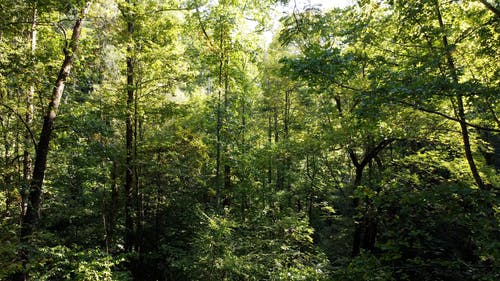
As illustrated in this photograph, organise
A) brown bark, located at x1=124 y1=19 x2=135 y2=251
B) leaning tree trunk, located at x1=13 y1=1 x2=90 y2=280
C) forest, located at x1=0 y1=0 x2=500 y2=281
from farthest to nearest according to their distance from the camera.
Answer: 1. brown bark, located at x1=124 y1=19 x2=135 y2=251
2. leaning tree trunk, located at x1=13 y1=1 x2=90 y2=280
3. forest, located at x1=0 y1=0 x2=500 y2=281

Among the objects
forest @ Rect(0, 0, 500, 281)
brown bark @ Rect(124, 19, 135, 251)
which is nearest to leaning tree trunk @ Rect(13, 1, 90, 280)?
forest @ Rect(0, 0, 500, 281)

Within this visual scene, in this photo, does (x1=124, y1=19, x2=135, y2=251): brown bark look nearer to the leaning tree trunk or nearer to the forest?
the forest

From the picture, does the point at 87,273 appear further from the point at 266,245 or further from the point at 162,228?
the point at 162,228

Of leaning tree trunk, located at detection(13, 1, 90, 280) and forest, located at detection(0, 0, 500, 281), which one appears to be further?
leaning tree trunk, located at detection(13, 1, 90, 280)

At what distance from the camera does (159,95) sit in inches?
397

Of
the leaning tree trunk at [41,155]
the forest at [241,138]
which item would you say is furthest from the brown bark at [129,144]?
the leaning tree trunk at [41,155]

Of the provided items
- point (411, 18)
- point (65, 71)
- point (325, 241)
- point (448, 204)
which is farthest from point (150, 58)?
point (325, 241)

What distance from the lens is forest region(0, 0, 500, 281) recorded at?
380 cm

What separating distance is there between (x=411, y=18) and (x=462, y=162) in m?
3.98

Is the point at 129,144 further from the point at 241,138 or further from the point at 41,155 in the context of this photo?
the point at 241,138

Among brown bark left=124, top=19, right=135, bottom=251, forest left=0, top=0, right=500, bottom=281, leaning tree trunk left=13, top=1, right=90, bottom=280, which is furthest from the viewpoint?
brown bark left=124, top=19, right=135, bottom=251

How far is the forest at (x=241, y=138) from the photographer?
12.5ft

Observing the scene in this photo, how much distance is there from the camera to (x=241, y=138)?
12.4m

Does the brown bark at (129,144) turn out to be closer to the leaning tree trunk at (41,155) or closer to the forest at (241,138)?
the forest at (241,138)
